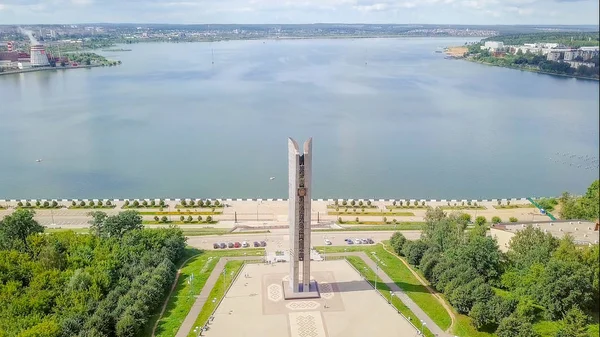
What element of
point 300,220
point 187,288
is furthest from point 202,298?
point 300,220

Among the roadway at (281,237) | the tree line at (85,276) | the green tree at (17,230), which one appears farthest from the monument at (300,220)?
the green tree at (17,230)

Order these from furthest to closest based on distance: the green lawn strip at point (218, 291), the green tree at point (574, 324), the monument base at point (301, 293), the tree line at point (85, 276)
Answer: the monument base at point (301, 293)
the green lawn strip at point (218, 291)
the tree line at point (85, 276)
the green tree at point (574, 324)

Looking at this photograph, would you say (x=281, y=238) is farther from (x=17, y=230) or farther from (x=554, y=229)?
(x=554, y=229)

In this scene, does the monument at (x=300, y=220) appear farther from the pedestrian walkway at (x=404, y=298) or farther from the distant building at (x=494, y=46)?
the distant building at (x=494, y=46)

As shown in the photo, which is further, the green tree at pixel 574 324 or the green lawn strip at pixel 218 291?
the green lawn strip at pixel 218 291

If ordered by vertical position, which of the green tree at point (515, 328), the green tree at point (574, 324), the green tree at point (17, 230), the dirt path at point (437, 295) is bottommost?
the dirt path at point (437, 295)

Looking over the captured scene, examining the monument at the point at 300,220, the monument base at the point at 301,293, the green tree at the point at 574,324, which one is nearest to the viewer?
the green tree at the point at 574,324

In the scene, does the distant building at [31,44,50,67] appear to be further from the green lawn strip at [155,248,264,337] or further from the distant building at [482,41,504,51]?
the distant building at [482,41,504,51]
